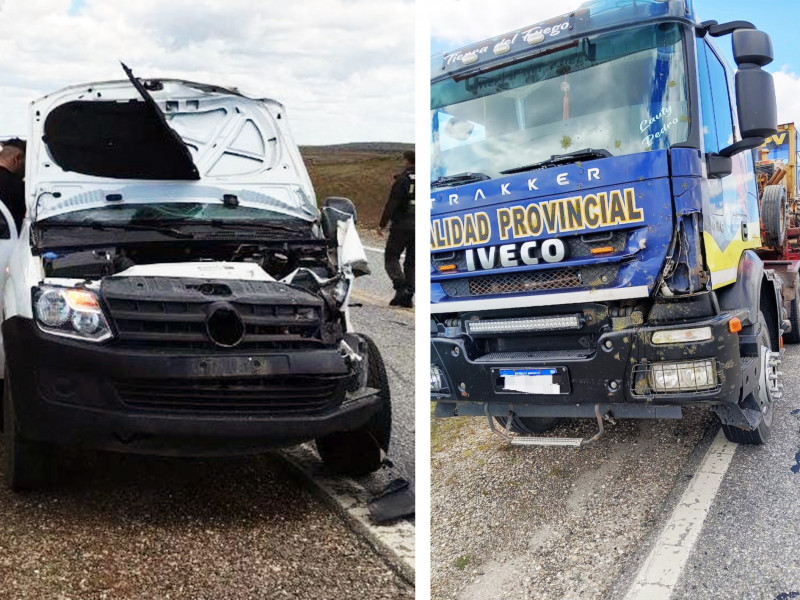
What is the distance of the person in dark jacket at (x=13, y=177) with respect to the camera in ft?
6.43

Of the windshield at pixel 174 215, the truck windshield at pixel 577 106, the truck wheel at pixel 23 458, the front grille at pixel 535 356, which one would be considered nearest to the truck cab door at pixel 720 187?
the truck windshield at pixel 577 106

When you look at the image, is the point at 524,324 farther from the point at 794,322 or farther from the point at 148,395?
the point at 794,322

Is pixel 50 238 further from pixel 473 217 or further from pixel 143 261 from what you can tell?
pixel 473 217

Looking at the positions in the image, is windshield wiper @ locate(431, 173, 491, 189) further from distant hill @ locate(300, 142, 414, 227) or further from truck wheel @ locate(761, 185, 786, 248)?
truck wheel @ locate(761, 185, 786, 248)

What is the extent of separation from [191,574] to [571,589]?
0.76 m

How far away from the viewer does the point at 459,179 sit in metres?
2.03

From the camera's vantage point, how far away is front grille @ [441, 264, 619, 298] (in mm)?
1916

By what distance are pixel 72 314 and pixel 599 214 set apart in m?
1.18

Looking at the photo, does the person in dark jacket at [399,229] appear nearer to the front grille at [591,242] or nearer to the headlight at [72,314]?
the front grille at [591,242]

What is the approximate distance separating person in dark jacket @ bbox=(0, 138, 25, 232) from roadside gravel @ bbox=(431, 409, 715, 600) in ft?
4.20

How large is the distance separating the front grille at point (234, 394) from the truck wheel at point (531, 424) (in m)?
1.00

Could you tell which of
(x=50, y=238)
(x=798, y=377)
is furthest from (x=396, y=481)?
→ (x=798, y=377)

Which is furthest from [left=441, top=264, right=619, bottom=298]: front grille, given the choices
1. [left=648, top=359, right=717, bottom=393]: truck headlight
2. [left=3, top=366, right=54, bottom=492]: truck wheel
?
[left=3, top=366, right=54, bottom=492]: truck wheel

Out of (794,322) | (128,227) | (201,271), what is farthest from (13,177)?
(794,322)
